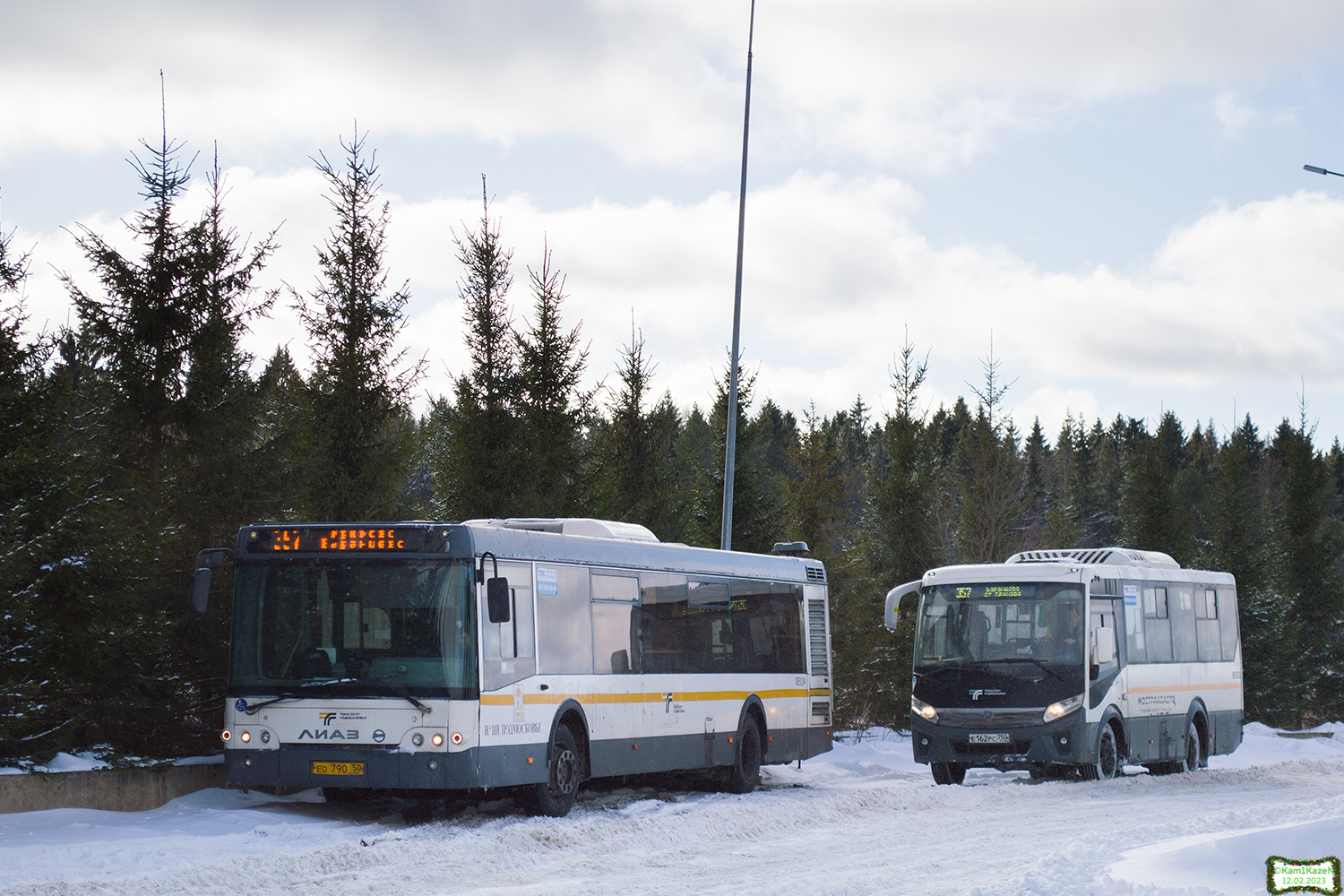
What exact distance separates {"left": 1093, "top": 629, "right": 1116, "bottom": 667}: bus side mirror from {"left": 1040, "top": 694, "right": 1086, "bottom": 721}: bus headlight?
0.71m

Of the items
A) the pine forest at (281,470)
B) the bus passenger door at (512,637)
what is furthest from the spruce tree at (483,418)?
the bus passenger door at (512,637)

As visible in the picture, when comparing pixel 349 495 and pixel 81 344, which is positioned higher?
pixel 81 344

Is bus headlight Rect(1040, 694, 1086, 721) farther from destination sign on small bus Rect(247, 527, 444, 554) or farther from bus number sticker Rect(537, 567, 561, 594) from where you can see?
destination sign on small bus Rect(247, 527, 444, 554)

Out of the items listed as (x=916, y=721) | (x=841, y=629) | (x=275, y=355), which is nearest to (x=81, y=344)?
(x=275, y=355)

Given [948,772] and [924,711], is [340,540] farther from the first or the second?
[948,772]

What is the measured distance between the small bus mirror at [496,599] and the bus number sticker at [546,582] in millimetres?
1016

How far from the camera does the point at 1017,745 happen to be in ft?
66.4

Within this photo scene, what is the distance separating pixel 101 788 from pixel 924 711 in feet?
36.8

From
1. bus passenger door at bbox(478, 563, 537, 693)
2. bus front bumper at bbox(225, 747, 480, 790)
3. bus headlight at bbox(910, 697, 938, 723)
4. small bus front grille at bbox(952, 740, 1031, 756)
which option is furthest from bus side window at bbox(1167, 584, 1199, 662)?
bus front bumper at bbox(225, 747, 480, 790)

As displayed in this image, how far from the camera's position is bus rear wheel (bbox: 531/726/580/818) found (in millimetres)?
15086

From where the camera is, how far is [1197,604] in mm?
25344

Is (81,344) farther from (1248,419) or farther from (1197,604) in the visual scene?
(1248,419)

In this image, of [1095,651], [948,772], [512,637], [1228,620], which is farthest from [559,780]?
[1228,620]

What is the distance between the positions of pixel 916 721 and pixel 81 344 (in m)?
11.8
